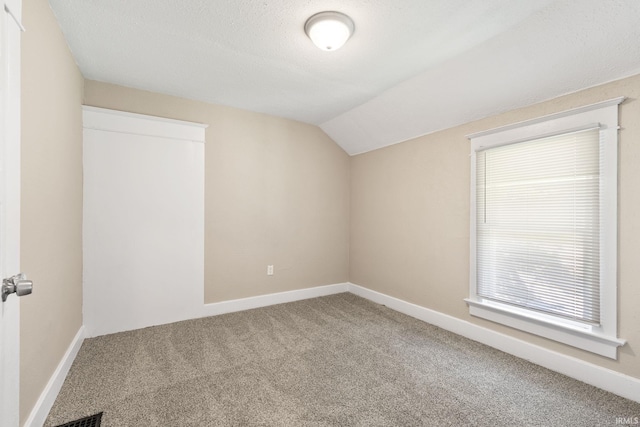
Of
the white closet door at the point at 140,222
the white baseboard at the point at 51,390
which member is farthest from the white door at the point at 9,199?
the white closet door at the point at 140,222

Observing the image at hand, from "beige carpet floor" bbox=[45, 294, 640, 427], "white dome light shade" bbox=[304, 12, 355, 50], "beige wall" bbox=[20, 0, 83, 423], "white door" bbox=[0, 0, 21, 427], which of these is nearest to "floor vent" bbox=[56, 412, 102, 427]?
"beige carpet floor" bbox=[45, 294, 640, 427]

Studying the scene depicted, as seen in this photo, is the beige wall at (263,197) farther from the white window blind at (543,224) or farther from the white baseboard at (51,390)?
the white window blind at (543,224)

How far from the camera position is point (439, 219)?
3.08 metres

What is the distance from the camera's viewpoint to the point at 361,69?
2.45 m

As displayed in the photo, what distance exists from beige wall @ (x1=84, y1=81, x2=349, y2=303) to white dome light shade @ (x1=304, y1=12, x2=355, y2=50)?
1.81 metres

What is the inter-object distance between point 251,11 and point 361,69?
1030 millimetres

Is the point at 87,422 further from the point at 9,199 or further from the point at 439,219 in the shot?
the point at 439,219

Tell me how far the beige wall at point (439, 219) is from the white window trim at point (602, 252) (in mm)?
41

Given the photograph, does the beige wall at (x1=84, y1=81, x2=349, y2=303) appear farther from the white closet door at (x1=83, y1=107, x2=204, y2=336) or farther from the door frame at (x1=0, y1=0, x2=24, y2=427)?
the door frame at (x1=0, y1=0, x2=24, y2=427)

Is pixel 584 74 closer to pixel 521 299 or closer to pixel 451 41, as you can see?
pixel 451 41

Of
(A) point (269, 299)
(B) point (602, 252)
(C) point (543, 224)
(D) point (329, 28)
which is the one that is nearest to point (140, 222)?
→ (A) point (269, 299)

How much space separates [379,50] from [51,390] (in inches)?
122

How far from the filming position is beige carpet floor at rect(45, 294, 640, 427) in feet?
5.51

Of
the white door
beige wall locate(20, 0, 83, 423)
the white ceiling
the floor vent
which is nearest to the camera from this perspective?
the white door
